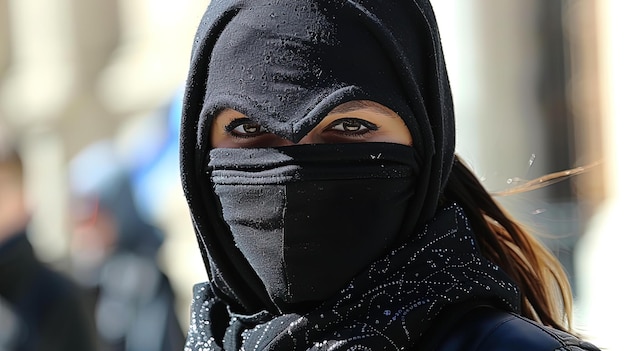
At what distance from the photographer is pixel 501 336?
66.6 inches

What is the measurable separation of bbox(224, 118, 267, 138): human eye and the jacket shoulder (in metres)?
0.54

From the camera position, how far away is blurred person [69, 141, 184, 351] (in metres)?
4.89

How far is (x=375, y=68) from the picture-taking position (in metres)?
1.90

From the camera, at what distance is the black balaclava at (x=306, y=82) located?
1889mm

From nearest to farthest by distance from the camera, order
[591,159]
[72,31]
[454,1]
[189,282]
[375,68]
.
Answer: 1. [375,68]
2. [591,159]
3. [454,1]
4. [189,282]
5. [72,31]

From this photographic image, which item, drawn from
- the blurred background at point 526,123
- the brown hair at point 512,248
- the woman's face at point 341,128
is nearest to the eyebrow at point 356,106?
the woman's face at point 341,128

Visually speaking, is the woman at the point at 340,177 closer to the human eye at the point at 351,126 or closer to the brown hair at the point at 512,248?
the human eye at the point at 351,126

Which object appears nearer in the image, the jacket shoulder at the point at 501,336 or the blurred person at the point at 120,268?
the jacket shoulder at the point at 501,336

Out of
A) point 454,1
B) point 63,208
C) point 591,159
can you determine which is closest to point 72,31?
point 63,208

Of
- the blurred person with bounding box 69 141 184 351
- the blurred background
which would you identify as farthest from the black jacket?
the blurred background

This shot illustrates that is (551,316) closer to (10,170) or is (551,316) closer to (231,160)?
(231,160)

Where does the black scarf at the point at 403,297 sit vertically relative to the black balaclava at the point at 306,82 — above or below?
below

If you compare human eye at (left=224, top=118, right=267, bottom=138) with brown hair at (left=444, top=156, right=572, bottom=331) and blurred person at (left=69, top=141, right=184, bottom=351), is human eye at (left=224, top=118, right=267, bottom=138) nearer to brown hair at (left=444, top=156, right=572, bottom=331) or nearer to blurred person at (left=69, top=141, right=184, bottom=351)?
brown hair at (left=444, top=156, right=572, bottom=331)

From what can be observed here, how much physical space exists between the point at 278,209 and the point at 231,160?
151 millimetres
